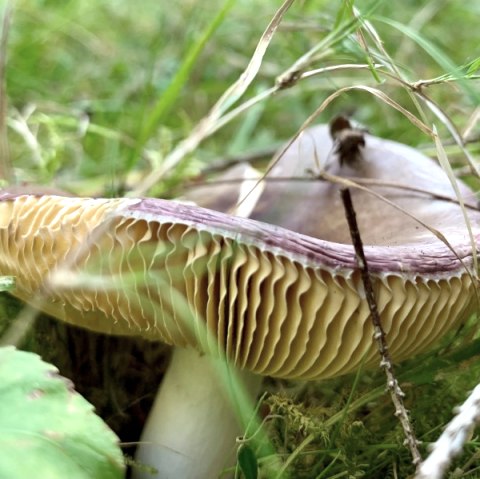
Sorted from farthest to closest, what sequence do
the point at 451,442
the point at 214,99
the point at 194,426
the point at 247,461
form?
the point at 214,99 < the point at 194,426 < the point at 247,461 < the point at 451,442

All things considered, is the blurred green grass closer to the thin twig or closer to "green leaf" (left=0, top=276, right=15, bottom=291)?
the thin twig

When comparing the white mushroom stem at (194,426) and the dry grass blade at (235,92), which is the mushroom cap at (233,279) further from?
the dry grass blade at (235,92)

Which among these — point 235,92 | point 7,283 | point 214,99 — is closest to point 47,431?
point 7,283

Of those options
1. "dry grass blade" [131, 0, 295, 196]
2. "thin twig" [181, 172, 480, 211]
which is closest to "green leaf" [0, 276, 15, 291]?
"dry grass blade" [131, 0, 295, 196]

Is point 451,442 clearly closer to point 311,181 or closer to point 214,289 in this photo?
point 214,289

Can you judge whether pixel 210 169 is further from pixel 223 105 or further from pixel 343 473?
pixel 343 473

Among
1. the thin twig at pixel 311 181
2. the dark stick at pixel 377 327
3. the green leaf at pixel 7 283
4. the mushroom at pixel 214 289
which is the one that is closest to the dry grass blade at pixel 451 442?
the dark stick at pixel 377 327
